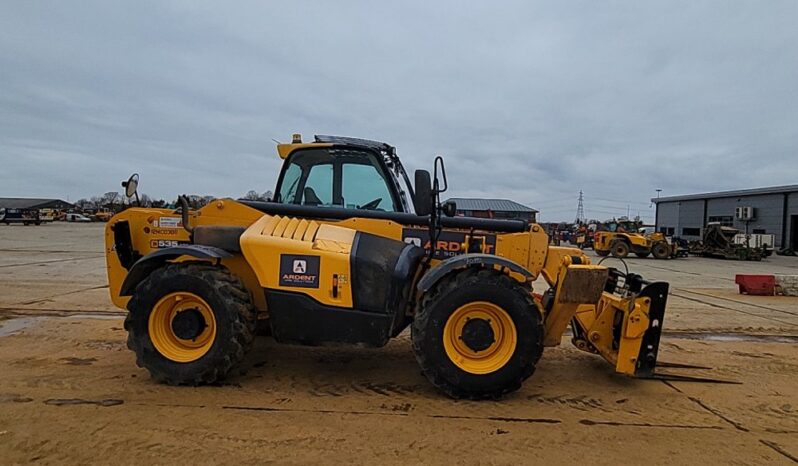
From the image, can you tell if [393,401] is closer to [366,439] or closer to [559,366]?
[366,439]

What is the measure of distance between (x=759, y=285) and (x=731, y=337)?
649 centimetres

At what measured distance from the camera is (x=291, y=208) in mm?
4906

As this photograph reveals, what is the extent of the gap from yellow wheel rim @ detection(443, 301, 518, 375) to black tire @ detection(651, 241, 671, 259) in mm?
28934

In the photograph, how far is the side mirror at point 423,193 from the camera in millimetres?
4051

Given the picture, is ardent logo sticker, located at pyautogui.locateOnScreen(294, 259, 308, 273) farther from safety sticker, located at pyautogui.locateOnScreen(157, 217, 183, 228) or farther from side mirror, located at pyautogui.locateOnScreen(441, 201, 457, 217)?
safety sticker, located at pyautogui.locateOnScreen(157, 217, 183, 228)

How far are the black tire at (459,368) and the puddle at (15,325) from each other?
17.5 feet

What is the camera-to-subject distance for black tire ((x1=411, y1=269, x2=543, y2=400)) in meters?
4.04

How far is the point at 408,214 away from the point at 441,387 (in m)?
1.61

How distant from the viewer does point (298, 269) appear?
4285 mm

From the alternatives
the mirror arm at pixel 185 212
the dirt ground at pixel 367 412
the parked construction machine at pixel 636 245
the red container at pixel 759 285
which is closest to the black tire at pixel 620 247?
the parked construction machine at pixel 636 245

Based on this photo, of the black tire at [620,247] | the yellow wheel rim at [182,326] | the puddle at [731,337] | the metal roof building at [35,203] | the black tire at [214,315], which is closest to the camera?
the black tire at [214,315]

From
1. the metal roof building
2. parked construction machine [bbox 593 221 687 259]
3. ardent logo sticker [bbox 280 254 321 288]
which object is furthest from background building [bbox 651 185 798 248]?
the metal roof building

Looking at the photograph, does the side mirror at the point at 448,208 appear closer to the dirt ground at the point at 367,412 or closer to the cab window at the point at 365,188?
the cab window at the point at 365,188

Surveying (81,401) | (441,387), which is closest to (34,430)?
(81,401)
